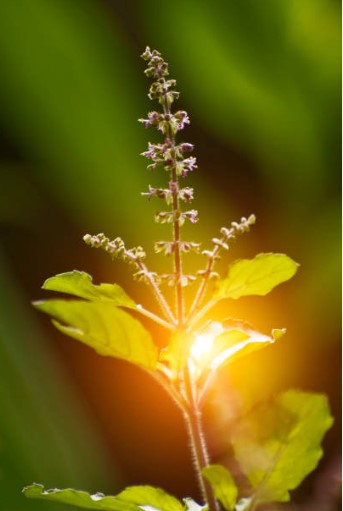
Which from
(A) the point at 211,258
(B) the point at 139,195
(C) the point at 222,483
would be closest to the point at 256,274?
(A) the point at 211,258

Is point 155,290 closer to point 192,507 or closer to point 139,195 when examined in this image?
point 192,507

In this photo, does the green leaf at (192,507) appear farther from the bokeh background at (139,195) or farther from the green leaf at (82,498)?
the bokeh background at (139,195)

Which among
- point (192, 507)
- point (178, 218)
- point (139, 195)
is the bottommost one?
point (192, 507)

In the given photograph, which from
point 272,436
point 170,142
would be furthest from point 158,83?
point 272,436

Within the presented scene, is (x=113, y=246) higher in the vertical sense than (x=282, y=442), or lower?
higher

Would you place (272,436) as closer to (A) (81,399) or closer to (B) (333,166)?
(A) (81,399)

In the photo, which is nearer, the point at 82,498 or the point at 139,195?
the point at 82,498

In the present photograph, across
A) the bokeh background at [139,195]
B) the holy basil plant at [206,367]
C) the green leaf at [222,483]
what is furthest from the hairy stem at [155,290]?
the bokeh background at [139,195]
